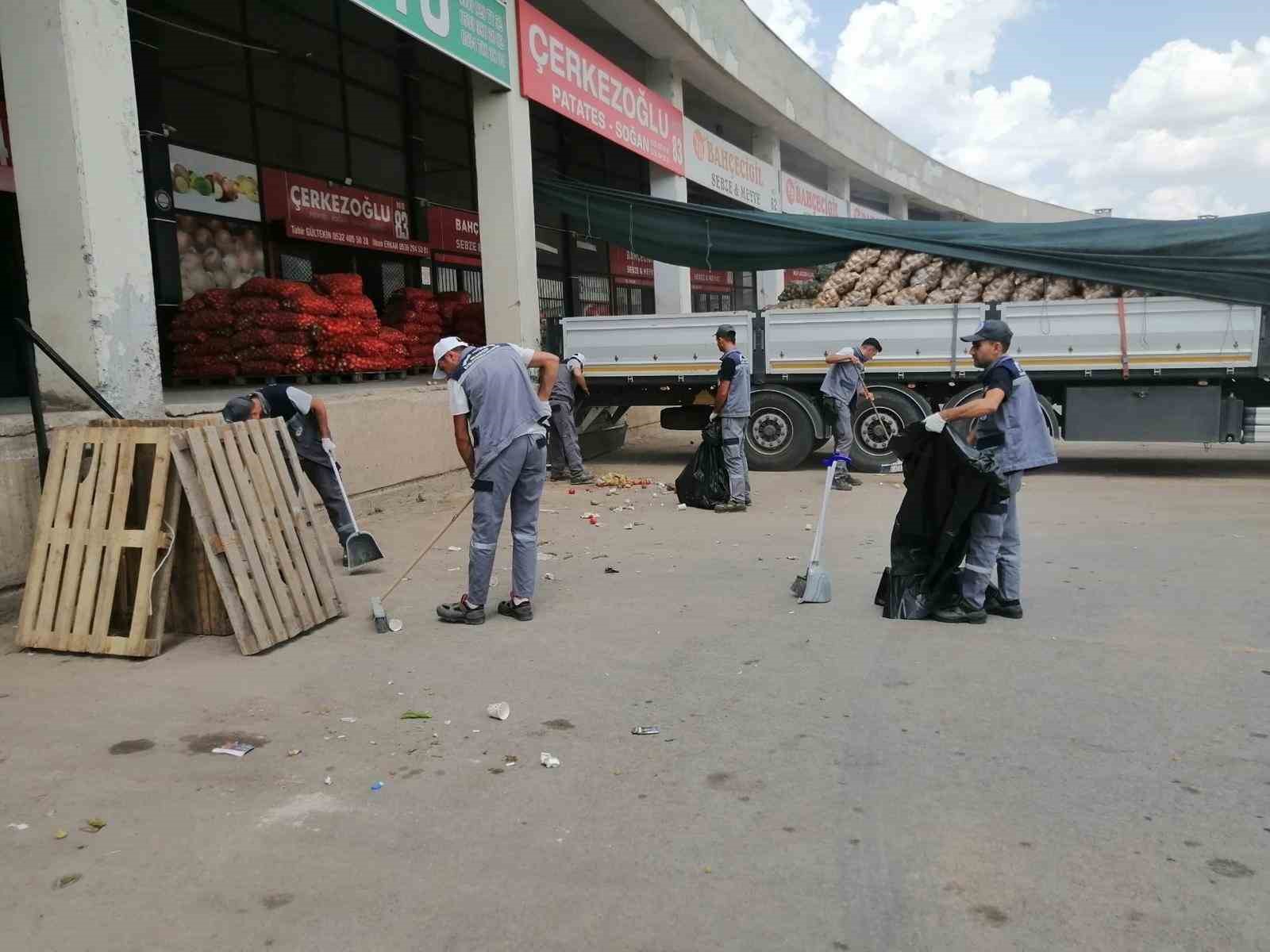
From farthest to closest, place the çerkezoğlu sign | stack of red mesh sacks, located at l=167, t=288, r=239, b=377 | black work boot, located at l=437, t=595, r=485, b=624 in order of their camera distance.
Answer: stack of red mesh sacks, located at l=167, t=288, r=239, b=377 < the çerkezoğlu sign < black work boot, located at l=437, t=595, r=485, b=624

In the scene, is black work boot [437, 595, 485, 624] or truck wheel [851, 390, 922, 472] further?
truck wheel [851, 390, 922, 472]

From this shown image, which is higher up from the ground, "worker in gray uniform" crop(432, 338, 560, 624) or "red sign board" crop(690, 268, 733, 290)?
"red sign board" crop(690, 268, 733, 290)

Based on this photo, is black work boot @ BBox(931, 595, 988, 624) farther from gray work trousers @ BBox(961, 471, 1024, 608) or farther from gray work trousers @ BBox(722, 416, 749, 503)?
gray work trousers @ BBox(722, 416, 749, 503)

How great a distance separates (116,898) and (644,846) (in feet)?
4.91

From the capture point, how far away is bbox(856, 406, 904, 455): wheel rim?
37.4 feet

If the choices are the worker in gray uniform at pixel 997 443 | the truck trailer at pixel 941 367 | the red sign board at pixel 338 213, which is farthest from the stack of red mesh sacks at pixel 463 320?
the worker in gray uniform at pixel 997 443

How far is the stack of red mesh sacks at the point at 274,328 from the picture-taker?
1016 centimetres

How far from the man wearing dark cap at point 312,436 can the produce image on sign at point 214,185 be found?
5319mm

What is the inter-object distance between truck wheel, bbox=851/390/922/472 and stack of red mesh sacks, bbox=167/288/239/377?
696 cm

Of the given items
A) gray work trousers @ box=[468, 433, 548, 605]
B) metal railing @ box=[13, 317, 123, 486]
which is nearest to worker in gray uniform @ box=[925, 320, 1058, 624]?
gray work trousers @ box=[468, 433, 548, 605]

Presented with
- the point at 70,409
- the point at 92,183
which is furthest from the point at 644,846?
the point at 92,183

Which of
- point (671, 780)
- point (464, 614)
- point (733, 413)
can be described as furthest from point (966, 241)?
point (671, 780)

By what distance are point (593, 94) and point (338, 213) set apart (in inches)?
149

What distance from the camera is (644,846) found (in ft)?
9.72
